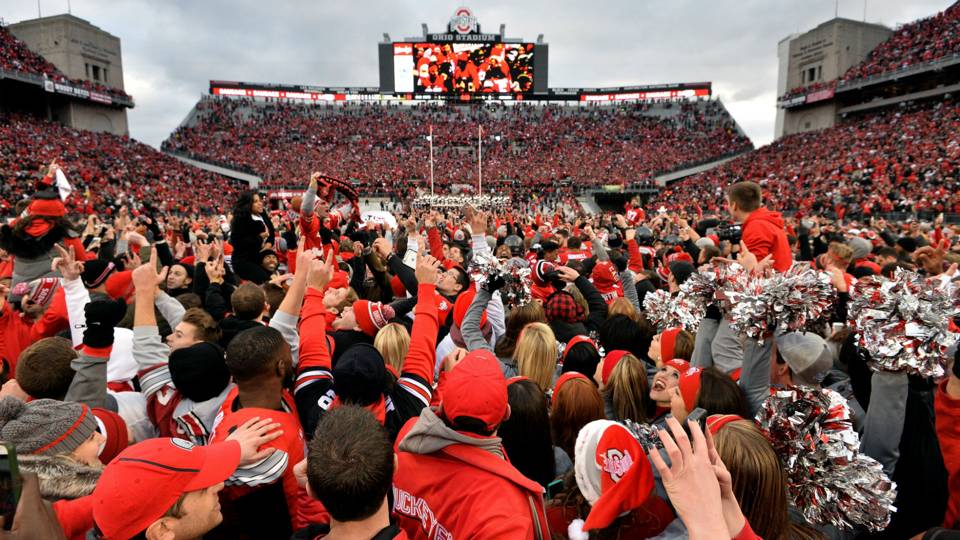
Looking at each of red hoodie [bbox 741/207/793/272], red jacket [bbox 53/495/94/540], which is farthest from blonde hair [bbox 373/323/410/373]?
red hoodie [bbox 741/207/793/272]

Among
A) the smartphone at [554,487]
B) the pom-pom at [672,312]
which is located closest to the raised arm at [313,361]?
the smartphone at [554,487]

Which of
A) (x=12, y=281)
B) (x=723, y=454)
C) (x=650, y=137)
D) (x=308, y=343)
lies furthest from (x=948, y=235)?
(x=650, y=137)

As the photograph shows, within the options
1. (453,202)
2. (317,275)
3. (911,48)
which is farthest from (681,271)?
(911,48)

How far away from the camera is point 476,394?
1771 millimetres

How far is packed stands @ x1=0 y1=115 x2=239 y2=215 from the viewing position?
27047 mm

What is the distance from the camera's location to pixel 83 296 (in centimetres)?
352

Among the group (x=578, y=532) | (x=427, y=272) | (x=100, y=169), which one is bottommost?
(x=578, y=532)

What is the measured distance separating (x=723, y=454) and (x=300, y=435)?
1.76 m

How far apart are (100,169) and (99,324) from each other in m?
41.3

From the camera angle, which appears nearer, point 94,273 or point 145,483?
point 145,483

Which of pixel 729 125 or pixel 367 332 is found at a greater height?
pixel 729 125

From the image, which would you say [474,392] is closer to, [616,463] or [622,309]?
[616,463]

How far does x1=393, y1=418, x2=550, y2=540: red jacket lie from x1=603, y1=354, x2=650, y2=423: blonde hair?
1258 mm

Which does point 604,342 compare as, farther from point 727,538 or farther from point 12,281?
point 12,281
